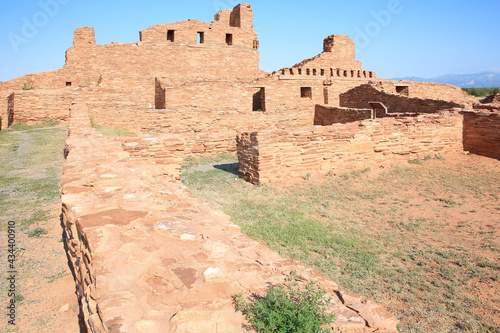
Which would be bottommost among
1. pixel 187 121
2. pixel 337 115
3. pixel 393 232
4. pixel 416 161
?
pixel 393 232

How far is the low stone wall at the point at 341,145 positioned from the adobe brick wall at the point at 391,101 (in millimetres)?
2710

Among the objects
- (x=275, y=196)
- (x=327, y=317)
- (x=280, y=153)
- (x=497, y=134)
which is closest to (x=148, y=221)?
(x=327, y=317)

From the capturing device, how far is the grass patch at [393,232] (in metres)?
3.60

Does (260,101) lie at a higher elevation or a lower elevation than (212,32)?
lower

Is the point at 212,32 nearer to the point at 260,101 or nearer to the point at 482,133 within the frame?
the point at 260,101

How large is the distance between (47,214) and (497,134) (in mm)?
10786

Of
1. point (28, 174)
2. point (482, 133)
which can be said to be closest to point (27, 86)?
point (28, 174)

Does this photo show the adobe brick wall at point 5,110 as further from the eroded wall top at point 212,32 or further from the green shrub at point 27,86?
the eroded wall top at point 212,32

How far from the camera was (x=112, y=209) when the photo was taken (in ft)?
10.7

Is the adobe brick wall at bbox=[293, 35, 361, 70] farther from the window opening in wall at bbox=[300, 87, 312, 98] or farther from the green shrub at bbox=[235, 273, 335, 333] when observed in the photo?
the green shrub at bbox=[235, 273, 335, 333]

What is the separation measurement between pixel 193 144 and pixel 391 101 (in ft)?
29.9

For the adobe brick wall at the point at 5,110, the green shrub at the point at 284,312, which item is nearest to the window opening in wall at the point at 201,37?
the adobe brick wall at the point at 5,110

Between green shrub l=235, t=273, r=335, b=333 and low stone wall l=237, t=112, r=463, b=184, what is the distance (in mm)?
5825

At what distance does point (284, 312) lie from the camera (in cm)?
191
